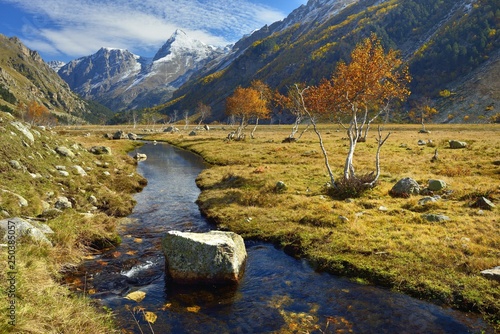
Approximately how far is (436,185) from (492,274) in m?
13.0

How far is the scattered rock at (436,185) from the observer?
23.9m

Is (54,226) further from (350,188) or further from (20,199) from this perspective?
(350,188)

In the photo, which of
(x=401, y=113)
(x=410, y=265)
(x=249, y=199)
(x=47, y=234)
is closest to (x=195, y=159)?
(x=249, y=199)

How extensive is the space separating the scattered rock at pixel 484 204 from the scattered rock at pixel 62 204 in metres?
26.0

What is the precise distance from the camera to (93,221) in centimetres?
1855

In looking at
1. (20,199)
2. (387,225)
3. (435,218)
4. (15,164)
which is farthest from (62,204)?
(435,218)

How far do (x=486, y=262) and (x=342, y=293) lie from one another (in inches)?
246

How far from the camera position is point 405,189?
78.3 ft

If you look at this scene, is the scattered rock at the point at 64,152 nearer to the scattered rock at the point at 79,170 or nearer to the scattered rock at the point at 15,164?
the scattered rock at the point at 79,170

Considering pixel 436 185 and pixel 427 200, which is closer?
pixel 427 200

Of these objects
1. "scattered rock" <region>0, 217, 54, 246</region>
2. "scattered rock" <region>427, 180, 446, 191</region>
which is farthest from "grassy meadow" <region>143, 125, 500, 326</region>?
"scattered rock" <region>0, 217, 54, 246</region>

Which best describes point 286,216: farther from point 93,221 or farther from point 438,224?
point 93,221

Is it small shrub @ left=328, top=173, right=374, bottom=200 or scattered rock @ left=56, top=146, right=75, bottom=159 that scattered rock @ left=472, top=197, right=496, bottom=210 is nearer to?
small shrub @ left=328, top=173, right=374, bottom=200

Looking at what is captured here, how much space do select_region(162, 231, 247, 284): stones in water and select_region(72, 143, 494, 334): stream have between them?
412 millimetres
